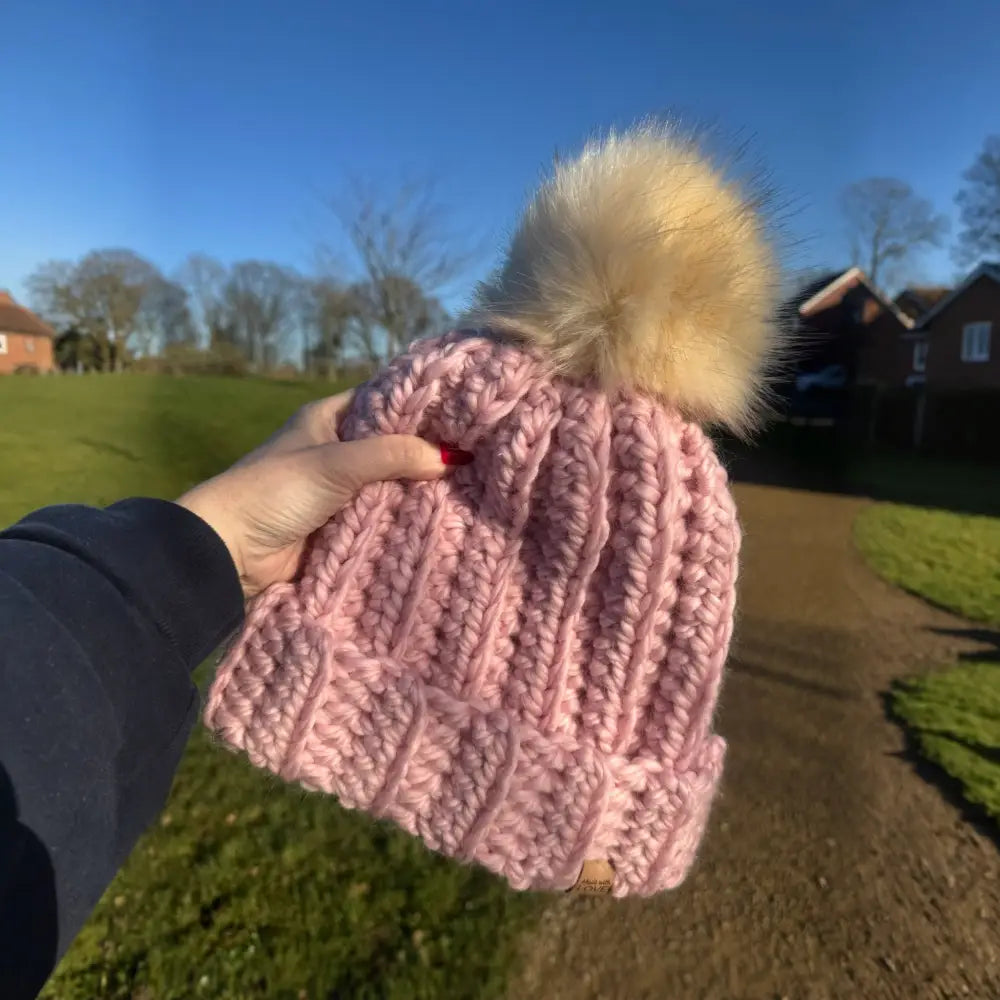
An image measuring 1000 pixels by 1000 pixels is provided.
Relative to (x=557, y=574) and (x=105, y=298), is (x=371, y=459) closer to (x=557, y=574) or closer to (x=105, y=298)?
(x=557, y=574)

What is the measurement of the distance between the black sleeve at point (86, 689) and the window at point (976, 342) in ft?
62.3

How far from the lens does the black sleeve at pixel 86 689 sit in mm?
799

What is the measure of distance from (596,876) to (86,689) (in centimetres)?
75

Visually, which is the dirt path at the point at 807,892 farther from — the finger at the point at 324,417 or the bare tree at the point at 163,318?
the bare tree at the point at 163,318

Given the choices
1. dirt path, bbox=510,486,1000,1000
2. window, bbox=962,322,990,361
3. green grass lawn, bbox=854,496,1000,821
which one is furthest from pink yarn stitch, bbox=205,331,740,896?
window, bbox=962,322,990,361

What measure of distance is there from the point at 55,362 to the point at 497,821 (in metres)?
4.95

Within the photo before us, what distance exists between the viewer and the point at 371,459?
3.97 feet

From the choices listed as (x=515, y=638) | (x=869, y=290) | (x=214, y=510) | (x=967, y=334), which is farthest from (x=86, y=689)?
(x=967, y=334)

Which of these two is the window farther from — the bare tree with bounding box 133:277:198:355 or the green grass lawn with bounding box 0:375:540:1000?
the green grass lawn with bounding box 0:375:540:1000

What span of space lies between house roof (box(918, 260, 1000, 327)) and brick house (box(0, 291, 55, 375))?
16682 mm

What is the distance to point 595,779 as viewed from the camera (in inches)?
46.5

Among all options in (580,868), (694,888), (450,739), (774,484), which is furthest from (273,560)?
(774,484)

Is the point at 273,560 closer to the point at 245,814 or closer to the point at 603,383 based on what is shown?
→ the point at 603,383

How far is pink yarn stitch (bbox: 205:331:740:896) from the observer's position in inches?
46.9
